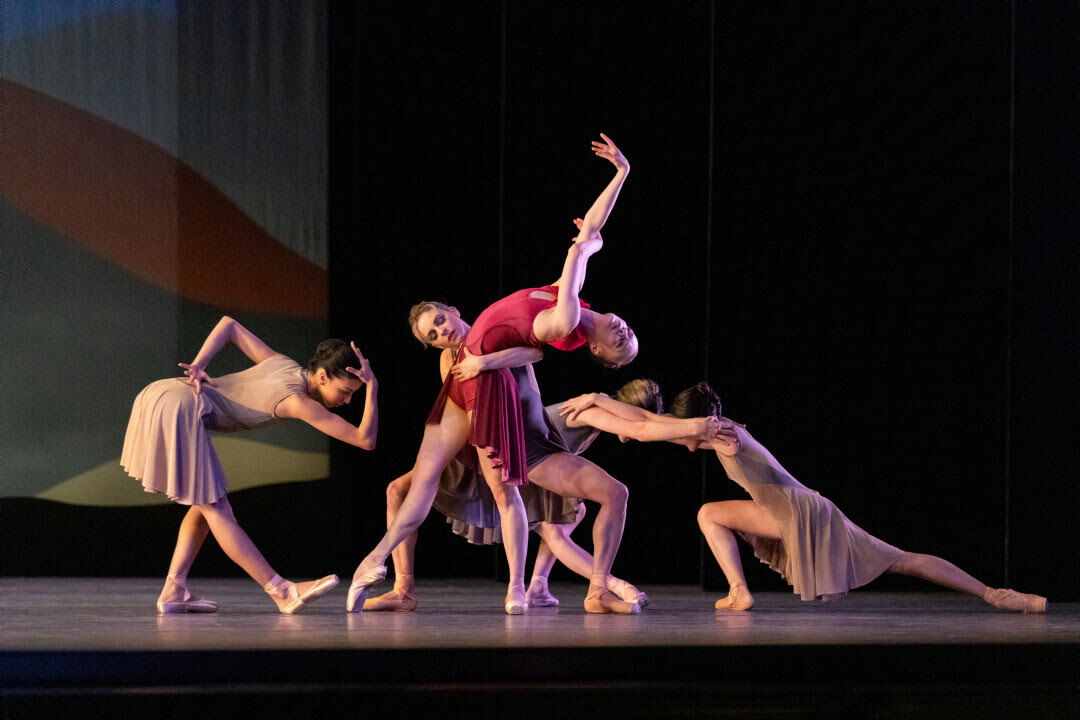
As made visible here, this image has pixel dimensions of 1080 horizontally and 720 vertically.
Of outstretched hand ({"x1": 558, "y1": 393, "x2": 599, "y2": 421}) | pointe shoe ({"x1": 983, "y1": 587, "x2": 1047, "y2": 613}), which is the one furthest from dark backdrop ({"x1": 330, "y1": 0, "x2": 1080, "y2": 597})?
outstretched hand ({"x1": 558, "y1": 393, "x2": 599, "y2": 421})

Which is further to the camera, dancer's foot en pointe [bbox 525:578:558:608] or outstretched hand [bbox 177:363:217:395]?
dancer's foot en pointe [bbox 525:578:558:608]

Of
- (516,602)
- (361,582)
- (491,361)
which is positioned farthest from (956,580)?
(361,582)

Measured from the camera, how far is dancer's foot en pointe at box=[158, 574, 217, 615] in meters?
3.99

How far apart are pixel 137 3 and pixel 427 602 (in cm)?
352

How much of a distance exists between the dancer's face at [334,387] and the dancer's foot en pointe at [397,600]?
665 mm

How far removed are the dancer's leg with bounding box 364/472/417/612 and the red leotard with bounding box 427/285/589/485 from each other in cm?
38

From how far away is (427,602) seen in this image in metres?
4.70

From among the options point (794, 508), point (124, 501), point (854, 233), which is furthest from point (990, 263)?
point (124, 501)

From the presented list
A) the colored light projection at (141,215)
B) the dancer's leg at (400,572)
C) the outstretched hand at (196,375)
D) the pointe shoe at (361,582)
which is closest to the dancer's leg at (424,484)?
the pointe shoe at (361,582)

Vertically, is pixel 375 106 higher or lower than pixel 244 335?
higher

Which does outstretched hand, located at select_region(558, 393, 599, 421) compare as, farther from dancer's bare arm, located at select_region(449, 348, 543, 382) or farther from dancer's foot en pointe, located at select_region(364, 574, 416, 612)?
dancer's foot en pointe, located at select_region(364, 574, 416, 612)

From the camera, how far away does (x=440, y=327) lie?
4.19 metres

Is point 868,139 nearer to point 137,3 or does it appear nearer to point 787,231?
point 787,231

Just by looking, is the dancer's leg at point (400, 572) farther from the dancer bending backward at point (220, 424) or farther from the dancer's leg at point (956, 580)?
the dancer's leg at point (956, 580)
